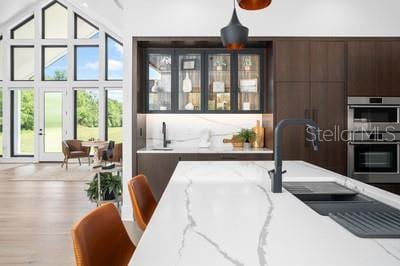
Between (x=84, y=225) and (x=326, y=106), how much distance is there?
12.2 feet

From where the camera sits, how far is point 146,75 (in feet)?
15.3

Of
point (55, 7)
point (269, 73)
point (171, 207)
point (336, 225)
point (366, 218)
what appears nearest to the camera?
point (336, 225)

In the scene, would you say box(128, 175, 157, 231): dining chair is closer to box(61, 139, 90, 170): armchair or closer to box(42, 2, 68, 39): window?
box(61, 139, 90, 170): armchair

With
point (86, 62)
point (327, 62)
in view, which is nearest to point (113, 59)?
point (86, 62)

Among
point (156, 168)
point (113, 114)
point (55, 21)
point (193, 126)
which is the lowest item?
point (156, 168)

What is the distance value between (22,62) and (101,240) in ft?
37.3

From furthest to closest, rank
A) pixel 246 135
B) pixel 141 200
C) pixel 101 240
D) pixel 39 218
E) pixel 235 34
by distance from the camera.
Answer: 1. pixel 246 135
2. pixel 39 218
3. pixel 235 34
4. pixel 141 200
5. pixel 101 240

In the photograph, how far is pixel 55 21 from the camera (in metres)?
10.9

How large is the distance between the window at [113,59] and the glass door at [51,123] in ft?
5.13

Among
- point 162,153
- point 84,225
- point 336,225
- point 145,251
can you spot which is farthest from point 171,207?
point 162,153

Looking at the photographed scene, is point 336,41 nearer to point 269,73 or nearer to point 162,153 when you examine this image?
point 269,73

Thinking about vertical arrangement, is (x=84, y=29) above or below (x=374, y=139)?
above

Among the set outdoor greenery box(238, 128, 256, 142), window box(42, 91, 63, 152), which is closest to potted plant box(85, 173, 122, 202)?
outdoor greenery box(238, 128, 256, 142)

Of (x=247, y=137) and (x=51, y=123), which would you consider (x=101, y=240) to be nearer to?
(x=247, y=137)
